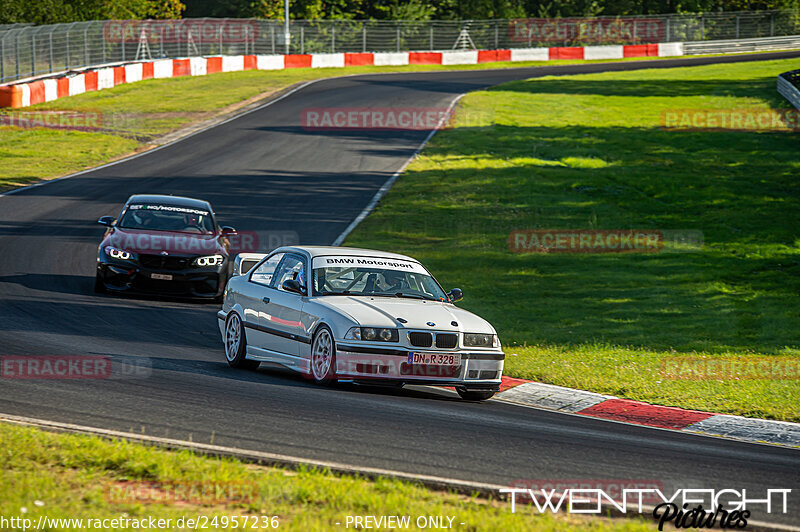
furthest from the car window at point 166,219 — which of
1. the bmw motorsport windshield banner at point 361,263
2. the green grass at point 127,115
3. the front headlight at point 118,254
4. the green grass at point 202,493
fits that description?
the green grass at point 202,493

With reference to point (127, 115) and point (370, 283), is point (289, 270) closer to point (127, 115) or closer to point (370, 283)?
point (370, 283)

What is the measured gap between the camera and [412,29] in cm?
6350

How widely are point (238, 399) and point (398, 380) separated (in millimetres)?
1742

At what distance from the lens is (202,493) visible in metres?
5.58

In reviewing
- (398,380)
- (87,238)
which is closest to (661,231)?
(87,238)

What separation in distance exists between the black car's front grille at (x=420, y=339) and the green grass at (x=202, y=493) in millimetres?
3456

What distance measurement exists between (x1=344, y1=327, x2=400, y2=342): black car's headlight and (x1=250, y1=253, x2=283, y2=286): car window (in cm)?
240

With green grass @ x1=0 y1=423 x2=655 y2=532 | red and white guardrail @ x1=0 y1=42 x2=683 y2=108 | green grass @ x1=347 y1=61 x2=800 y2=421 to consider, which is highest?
red and white guardrail @ x1=0 y1=42 x2=683 y2=108

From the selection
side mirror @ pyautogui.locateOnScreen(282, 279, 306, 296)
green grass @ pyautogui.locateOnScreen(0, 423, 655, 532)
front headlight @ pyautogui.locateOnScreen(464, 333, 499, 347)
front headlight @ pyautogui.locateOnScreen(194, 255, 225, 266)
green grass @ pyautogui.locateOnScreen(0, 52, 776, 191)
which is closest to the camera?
green grass @ pyautogui.locateOnScreen(0, 423, 655, 532)

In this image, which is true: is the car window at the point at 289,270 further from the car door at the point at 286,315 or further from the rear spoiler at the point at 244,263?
the rear spoiler at the point at 244,263

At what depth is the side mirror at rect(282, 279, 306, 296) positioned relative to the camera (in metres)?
10.6

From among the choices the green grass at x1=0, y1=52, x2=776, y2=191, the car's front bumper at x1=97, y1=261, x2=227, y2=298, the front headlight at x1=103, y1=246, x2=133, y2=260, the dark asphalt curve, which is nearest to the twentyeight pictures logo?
the dark asphalt curve

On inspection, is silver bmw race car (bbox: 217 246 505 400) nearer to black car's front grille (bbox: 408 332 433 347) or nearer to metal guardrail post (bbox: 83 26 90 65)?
black car's front grille (bbox: 408 332 433 347)

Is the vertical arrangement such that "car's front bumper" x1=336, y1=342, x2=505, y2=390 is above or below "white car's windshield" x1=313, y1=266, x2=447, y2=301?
below
